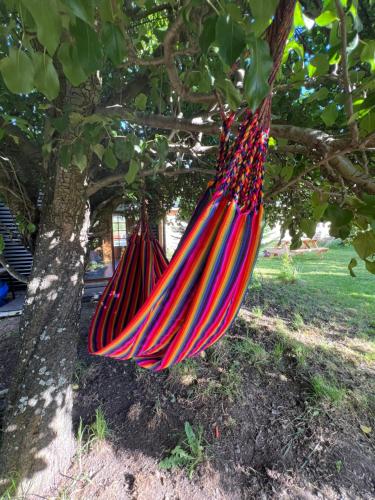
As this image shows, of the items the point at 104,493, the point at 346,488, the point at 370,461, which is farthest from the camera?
the point at 370,461

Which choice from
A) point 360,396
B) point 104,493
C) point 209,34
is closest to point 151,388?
point 104,493

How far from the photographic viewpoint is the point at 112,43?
0.44 metres

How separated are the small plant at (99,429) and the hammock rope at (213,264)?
0.71m

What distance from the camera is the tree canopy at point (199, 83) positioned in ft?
1.21

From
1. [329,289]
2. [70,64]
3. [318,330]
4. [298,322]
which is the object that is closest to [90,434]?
[70,64]

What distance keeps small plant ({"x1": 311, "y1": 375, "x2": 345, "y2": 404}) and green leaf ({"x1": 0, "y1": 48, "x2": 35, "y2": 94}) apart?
2.00 metres

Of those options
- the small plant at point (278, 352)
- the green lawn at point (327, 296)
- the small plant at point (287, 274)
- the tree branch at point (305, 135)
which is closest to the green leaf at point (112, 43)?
the tree branch at point (305, 135)

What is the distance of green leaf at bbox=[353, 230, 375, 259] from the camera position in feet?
2.26

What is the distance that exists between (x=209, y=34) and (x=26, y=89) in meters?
0.27

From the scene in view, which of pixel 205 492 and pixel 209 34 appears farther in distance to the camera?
pixel 205 492

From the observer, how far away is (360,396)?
177 cm

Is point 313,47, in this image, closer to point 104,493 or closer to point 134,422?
point 134,422

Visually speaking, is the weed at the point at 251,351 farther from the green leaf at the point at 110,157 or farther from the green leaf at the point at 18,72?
the green leaf at the point at 18,72

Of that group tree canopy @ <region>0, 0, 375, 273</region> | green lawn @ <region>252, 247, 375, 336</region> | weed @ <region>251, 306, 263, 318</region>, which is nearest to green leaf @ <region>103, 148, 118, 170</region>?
tree canopy @ <region>0, 0, 375, 273</region>
